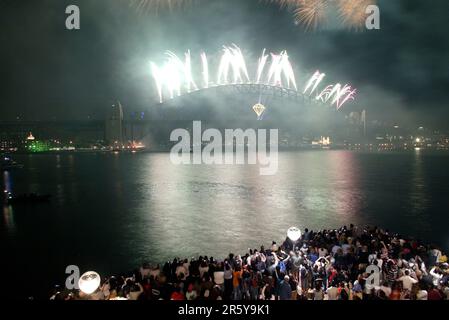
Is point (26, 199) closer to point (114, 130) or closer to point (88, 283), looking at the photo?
point (88, 283)

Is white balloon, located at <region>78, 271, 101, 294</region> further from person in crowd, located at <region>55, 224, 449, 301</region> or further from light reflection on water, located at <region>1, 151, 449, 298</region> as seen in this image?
light reflection on water, located at <region>1, 151, 449, 298</region>

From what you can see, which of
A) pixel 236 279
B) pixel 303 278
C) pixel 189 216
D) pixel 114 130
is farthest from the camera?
pixel 114 130

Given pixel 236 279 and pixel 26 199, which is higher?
pixel 236 279

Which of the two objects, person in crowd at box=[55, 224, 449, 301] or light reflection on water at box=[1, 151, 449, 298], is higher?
person in crowd at box=[55, 224, 449, 301]

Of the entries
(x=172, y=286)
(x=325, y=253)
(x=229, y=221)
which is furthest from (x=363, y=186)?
(x=172, y=286)

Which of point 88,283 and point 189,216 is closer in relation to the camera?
point 88,283

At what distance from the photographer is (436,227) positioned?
904 inches

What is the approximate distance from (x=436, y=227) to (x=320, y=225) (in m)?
7.75

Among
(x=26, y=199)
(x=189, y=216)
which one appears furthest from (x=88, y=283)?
(x=26, y=199)

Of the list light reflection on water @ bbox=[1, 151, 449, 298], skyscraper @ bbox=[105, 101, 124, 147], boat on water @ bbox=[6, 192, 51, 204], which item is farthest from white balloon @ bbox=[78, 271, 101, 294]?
skyscraper @ bbox=[105, 101, 124, 147]

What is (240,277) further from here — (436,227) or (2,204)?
(2,204)

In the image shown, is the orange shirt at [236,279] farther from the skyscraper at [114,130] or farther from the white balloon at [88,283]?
the skyscraper at [114,130]

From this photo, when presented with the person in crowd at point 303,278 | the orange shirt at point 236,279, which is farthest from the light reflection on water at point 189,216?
the orange shirt at point 236,279

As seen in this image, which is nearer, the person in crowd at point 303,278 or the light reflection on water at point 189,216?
the person in crowd at point 303,278
